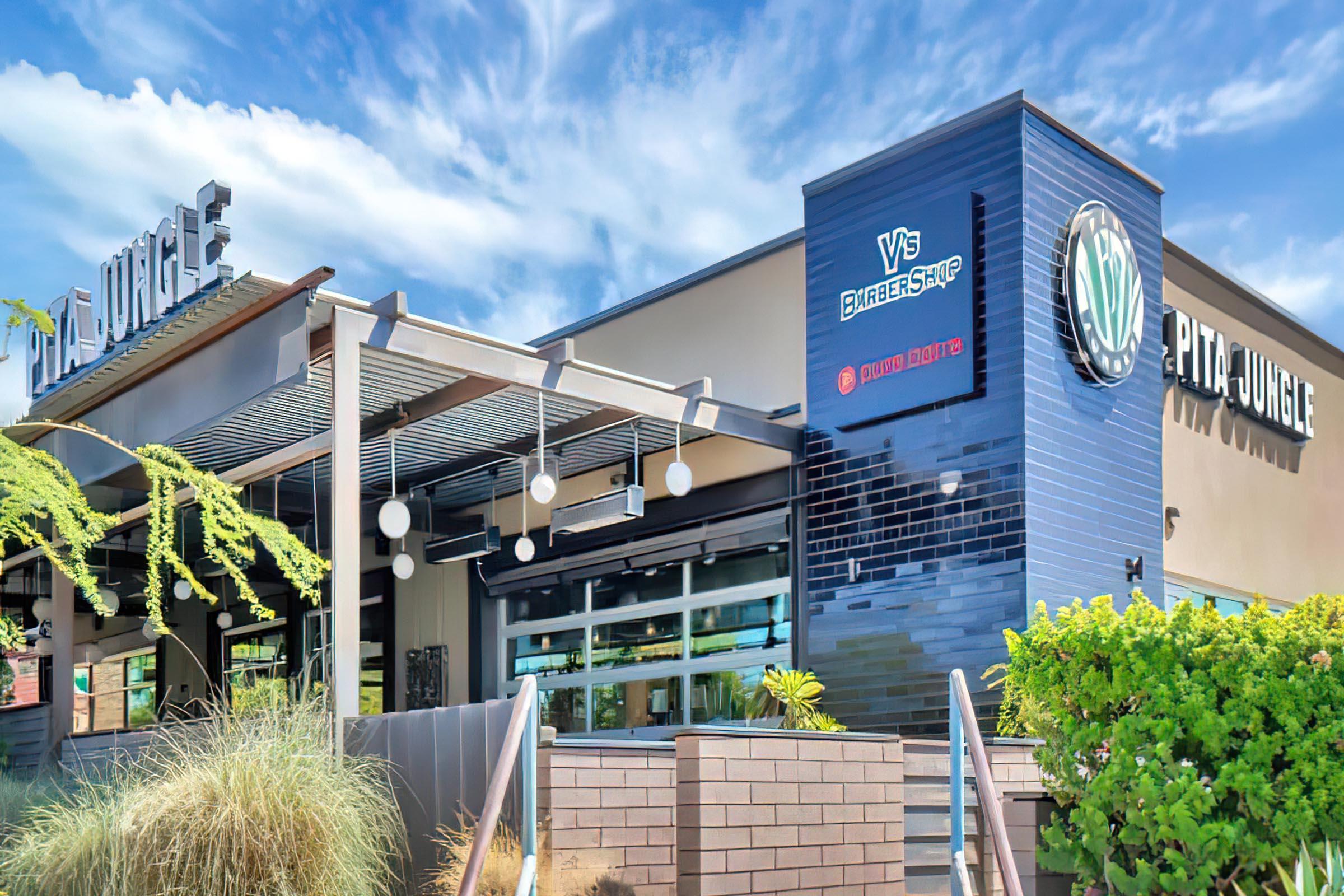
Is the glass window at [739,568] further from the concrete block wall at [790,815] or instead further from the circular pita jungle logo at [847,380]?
the concrete block wall at [790,815]

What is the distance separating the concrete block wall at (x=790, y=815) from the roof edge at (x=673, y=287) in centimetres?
612

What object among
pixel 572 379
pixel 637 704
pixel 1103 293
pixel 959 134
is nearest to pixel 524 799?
pixel 572 379

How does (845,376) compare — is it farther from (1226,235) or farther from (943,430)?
(1226,235)

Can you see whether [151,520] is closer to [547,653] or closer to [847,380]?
[847,380]

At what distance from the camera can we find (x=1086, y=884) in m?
5.11

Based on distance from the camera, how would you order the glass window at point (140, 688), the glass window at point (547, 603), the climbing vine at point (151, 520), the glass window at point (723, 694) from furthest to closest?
the glass window at point (140, 688), the glass window at point (547, 603), the glass window at point (723, 694), the climbing vine at point (151, 520)

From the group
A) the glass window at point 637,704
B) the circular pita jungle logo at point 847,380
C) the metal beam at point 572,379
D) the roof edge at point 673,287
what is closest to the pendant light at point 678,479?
the metal beam at point 572,379

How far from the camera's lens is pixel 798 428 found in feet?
35.4

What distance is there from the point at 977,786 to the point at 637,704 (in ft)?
23.8

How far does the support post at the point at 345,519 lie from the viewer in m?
6.96

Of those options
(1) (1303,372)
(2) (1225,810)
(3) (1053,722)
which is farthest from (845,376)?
(1) (1303,372)

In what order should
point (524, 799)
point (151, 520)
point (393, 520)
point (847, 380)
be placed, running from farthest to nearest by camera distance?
point (847, 380)
point (393, 520)
point (151, 520)
point (524, 799)

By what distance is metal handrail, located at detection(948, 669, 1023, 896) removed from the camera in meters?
4.71

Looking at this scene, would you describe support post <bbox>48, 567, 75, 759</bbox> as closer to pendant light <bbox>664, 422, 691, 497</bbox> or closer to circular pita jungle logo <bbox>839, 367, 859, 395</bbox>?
pendant light <bbox>664, 422, 691, 497</bbox>
